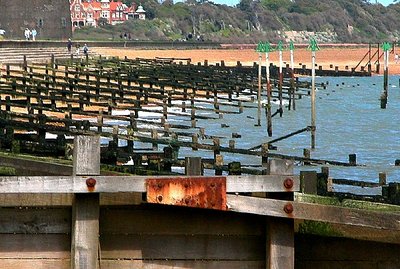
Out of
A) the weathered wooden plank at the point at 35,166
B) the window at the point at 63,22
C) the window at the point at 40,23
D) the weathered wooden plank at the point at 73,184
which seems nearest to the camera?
the weathered wooden plank at the point at 73,184

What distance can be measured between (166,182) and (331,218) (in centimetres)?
142

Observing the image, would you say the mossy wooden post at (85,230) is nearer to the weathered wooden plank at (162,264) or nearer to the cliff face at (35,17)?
the weathered wooden plank at (162,264)

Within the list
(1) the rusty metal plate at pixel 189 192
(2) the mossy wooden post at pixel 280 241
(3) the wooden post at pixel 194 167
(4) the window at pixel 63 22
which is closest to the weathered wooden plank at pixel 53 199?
(1) the rusty metal plate at pixel 189 192

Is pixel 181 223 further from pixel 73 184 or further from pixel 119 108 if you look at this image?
pixel 119 108

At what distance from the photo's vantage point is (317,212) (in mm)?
10273

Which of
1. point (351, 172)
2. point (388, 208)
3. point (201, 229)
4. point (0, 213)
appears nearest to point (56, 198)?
point (0, 213)

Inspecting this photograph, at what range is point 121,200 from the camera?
34.6 ft

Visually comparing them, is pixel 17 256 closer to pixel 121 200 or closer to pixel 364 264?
pixel 121 200

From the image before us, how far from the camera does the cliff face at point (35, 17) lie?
11081 cm

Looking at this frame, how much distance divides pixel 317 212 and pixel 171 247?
1324 mm

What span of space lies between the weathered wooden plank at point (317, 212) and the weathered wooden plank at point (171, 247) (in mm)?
455

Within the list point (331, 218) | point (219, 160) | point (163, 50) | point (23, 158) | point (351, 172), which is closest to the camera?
point (331, 218)

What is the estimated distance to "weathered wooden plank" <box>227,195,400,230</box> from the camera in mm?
10203

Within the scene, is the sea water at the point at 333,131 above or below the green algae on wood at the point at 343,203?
below
